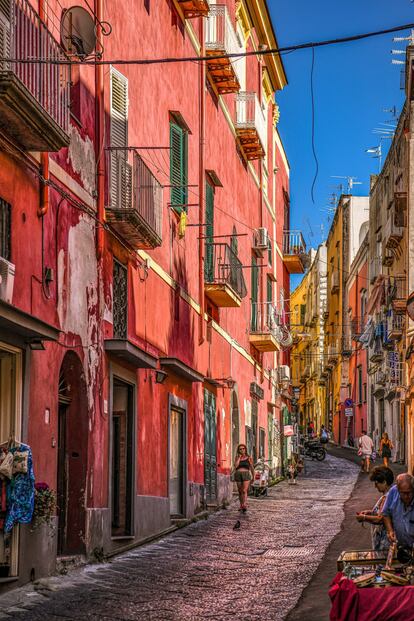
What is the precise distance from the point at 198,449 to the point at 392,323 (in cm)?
2255

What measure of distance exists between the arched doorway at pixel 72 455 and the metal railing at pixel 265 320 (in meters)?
17.4

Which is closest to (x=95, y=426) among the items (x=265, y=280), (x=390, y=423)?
(x=265, y=280)

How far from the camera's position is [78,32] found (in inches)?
563

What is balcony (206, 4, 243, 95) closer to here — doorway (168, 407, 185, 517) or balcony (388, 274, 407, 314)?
doorway (168, 407, 185, 517)

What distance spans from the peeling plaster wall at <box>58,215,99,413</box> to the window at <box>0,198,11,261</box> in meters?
1.68

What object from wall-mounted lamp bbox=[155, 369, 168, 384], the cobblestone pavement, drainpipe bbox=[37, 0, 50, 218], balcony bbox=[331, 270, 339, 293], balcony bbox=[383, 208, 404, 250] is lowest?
the cobblestone pavement

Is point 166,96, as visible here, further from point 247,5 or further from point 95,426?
point 247,5

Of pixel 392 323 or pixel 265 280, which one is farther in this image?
pixel 392 323

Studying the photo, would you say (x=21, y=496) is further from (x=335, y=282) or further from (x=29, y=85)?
(x=335, y=282)

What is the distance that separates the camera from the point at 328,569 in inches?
557

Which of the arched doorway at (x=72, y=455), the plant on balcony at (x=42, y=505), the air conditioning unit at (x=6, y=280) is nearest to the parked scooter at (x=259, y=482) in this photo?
the arched doorway at (x=72, y=455)

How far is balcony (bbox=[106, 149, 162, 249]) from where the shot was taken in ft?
50.7

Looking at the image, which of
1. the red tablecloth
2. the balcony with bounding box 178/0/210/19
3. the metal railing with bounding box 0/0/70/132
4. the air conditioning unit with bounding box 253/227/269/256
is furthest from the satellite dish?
the air conditioning unit with bounding box 253/227/269/256

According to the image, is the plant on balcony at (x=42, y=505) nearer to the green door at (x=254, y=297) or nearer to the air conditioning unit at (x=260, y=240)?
the green door at (x=254, y=297)
